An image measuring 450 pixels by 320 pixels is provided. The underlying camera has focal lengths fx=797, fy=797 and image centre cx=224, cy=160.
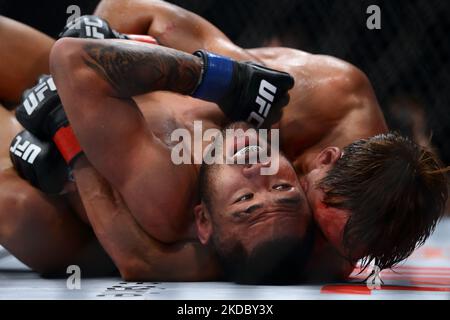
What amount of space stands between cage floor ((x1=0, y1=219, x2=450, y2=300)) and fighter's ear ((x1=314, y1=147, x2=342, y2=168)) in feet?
0.75

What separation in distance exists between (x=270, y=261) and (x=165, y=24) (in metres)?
0.75

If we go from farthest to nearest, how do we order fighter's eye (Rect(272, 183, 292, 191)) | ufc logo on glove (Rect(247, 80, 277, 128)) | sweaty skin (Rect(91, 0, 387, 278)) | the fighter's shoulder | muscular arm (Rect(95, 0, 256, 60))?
muscular arm (Rect(95, 0, 256, 60))
the fighter's shoulder
sweaty skin (Rect(91, 0, 387, 278))
ufc logo on glove (Rect(247, 80, 277, 128))
fighter's eye (Rect(272, 183, 292, 191))

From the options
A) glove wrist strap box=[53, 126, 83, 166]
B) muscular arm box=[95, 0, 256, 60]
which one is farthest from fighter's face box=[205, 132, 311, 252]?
muscular arm box=[95, 0, 256, 60]

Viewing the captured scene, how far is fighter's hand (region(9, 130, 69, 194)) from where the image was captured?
1.54m

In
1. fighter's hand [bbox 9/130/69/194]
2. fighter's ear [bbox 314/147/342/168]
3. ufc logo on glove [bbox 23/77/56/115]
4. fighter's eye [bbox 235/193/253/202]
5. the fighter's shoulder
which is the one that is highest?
the fighter's shoulder

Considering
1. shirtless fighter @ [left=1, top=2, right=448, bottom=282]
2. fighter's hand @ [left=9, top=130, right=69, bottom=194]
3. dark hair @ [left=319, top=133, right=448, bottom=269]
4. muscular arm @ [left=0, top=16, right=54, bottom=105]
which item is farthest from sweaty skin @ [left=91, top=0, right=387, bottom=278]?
muscular arm @ [left=0, top=16, right=54, bottom=105]

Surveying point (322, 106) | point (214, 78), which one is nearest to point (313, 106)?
point (322, 106)

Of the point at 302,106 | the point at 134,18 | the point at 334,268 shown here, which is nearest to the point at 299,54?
the point at 302,106

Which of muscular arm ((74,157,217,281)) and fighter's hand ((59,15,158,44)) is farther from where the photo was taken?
fighter's hand ((59,15,158,44))

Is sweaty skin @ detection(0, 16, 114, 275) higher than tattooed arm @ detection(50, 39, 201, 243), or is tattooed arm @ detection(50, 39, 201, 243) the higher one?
tattooed arm @ detection(50, 39, 201, 243)

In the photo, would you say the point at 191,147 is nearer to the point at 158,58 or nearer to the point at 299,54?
the point at 158,58

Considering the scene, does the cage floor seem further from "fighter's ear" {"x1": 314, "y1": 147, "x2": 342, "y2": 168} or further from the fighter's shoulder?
the fighter's shoulder

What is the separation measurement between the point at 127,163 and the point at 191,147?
0.17 metres

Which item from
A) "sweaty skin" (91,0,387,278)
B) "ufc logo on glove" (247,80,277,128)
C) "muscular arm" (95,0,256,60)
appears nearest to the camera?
"ufc logo on glove" (247,80,277,128)
